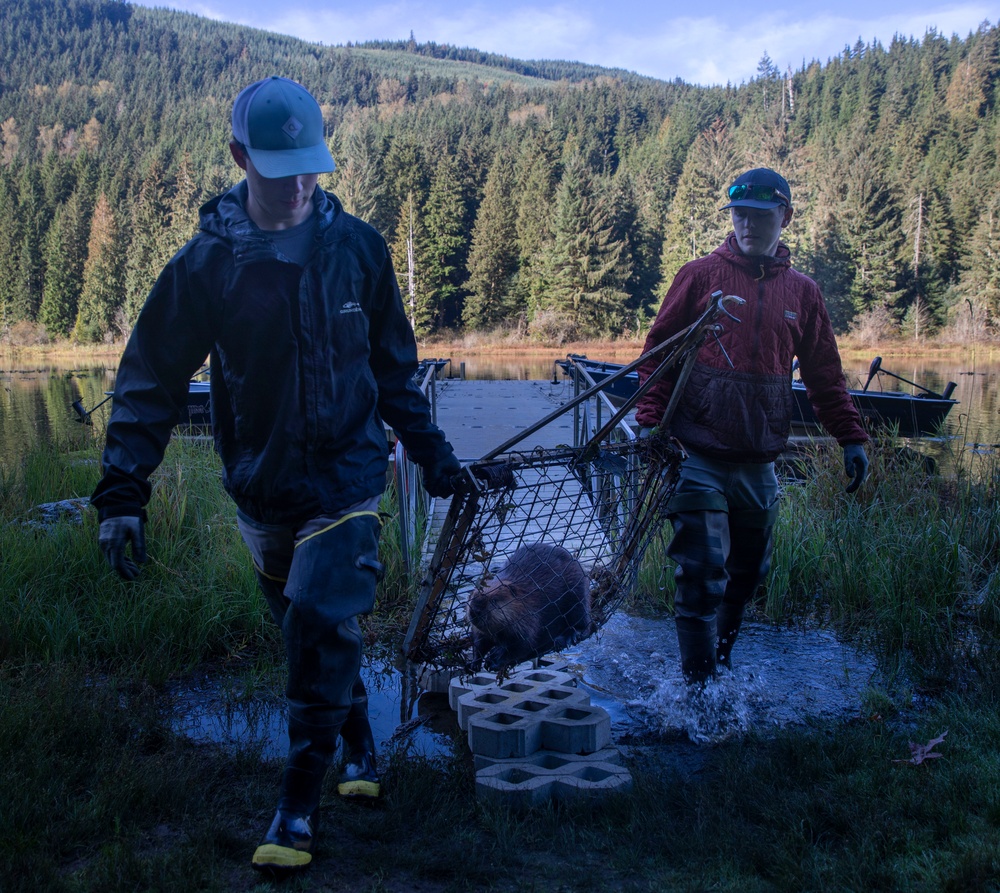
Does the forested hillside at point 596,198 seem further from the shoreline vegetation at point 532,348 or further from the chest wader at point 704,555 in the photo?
the chest wader at point 704,555

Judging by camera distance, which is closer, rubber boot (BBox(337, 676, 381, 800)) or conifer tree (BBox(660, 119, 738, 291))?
rubber boot (BBox(337, 676, 381, 800))

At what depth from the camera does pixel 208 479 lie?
22.0ft

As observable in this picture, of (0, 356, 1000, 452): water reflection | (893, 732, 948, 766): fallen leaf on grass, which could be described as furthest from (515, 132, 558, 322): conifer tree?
(893, 732, 948, 766): fallen leaf on grass

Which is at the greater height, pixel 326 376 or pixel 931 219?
pixel 931 219

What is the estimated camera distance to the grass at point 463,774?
2465 mm

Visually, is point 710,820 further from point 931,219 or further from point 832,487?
point 931,219

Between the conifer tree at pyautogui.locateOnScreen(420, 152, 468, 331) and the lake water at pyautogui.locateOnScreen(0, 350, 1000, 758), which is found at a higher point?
the conifer tree at pyautogui.locateOnScreen(420, 152, 468, 331)

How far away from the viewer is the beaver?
3.23 m

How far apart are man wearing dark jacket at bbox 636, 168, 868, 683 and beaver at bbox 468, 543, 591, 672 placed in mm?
520

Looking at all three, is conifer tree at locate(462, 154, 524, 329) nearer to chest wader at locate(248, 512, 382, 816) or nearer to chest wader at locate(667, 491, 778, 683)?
chest wader at locate(667, 491, 778, 683)

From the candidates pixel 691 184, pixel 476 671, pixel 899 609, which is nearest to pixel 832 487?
pixel 899 609

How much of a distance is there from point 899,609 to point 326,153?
3.54 meters

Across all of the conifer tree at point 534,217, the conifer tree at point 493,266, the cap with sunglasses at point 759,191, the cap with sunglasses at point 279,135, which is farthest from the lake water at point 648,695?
the conifer tree at point 493,266

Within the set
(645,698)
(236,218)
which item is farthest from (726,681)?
(236,218)
